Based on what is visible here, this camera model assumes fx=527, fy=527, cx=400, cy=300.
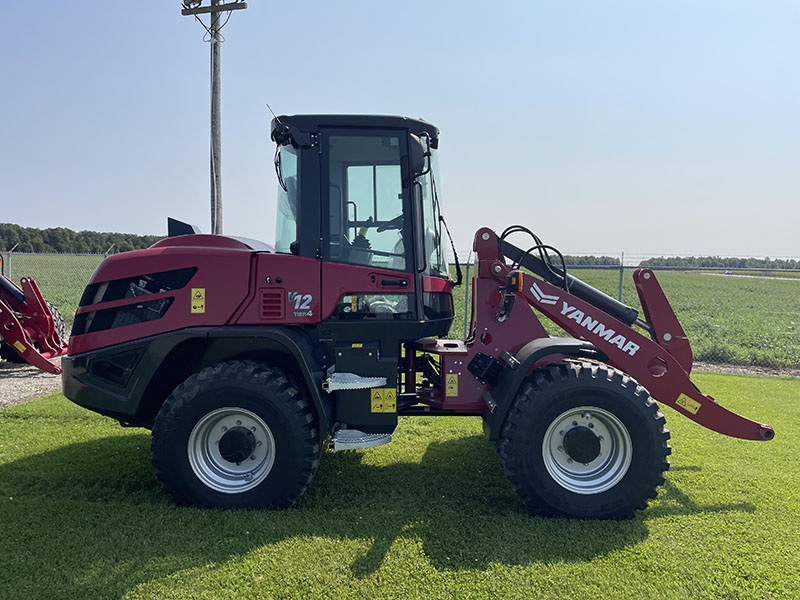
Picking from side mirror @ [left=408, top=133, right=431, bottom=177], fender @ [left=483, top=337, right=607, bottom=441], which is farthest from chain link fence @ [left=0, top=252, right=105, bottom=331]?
fender @ [left=483, top=337, right=607, bottom=441]

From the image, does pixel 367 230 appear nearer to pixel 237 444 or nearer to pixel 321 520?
pixel 237 444

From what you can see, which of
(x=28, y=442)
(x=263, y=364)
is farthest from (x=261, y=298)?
(x=28, y=442)

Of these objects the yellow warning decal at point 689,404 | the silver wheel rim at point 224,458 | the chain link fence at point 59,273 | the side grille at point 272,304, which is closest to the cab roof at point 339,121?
the side grille at point 272,304

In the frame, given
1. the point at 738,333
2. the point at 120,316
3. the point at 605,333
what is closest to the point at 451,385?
the point at 605,333

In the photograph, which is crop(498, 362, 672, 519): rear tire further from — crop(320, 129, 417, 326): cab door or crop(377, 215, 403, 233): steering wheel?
crop(377, 215, 403, 233): steering wheel

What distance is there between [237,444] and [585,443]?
2423 mm

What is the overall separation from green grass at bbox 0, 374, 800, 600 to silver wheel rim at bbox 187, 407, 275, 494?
0.24 meters

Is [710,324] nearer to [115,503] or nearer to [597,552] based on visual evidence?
[597,552]

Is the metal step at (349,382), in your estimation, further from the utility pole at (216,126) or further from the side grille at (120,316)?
the utility pole at (216,126)

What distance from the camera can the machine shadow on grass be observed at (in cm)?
309

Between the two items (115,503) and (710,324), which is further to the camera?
(710,324)

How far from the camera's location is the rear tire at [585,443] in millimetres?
3568

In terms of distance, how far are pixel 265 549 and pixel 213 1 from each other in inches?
383

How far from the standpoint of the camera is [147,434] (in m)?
5.35
